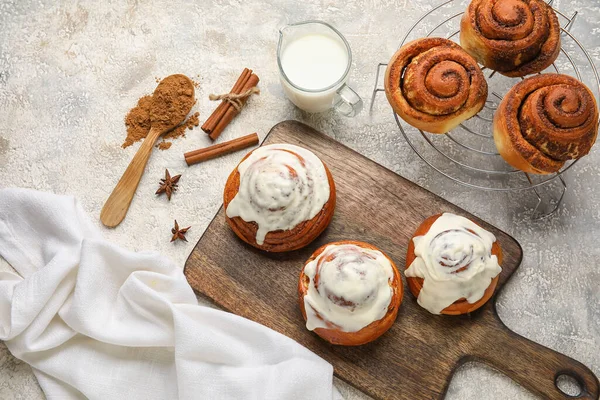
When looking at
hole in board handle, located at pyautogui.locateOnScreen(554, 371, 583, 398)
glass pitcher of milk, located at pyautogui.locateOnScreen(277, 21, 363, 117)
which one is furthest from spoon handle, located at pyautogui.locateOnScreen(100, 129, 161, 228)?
hole in board handle, located at pyautogui.locateOnScreen(554, 371, 583, 398)

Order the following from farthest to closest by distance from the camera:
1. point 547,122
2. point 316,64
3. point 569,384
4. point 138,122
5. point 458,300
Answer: point 138,122, point 316,64, point 569,384, point 458,300, point 547,122

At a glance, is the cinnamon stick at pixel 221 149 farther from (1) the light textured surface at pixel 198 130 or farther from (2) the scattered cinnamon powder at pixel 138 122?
(2) the scattered cinnamon powder at pixel 138 122

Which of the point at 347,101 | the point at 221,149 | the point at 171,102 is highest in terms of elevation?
the point at 347,101

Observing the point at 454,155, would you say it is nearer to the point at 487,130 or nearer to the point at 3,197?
the point at 487,130

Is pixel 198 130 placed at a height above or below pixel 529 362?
above

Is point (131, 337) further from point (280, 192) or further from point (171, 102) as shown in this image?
point (171, 102)

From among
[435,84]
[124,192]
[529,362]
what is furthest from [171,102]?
[529,362]

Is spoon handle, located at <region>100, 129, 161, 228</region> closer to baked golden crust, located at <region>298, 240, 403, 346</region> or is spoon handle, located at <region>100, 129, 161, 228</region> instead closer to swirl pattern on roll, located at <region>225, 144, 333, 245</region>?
swirl pattern on roll, located at <region>225, 144, 333, 245</region>
